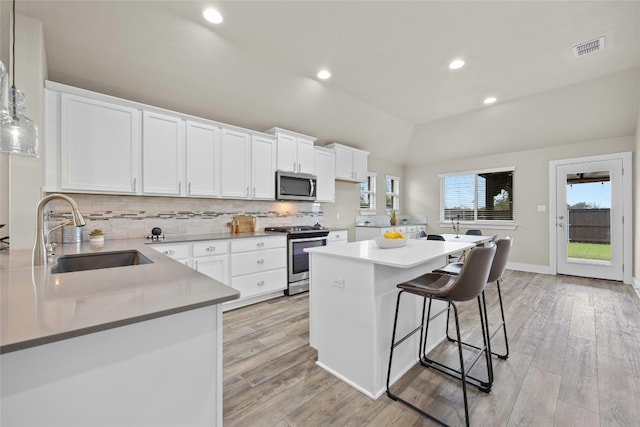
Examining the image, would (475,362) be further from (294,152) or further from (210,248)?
(294,152)

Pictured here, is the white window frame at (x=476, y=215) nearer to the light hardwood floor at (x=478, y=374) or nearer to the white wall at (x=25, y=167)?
the light hardwood floor at (x=478, y=374)

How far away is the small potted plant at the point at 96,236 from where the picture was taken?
108 inches

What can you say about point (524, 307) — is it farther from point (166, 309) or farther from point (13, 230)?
point (13, 230)

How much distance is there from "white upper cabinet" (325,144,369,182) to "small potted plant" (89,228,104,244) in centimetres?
358

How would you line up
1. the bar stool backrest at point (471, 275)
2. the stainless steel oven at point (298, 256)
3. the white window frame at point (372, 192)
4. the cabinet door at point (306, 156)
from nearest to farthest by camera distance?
the bar stool backrest at point (471, 275)
the stainless steel oven at point (298, 256)
the cabinet door at point (306, 156)
the white window frame at point (372, 192)

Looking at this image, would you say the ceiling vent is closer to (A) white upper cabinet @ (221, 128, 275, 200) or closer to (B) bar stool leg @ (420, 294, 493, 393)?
(B) bar stool leg @ (420, 294, 493, 393)

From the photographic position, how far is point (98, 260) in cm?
220

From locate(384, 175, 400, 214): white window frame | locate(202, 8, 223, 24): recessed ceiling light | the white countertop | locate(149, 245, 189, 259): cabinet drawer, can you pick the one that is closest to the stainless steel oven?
locate(149, 245, 189, 259): cabinet drawer

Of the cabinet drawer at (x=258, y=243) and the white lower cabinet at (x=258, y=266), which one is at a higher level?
the cabinet drawer at (x=258, y=243)

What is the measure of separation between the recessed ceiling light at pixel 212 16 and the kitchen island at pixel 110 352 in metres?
2.55

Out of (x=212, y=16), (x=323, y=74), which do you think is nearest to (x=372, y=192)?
(x=323, y=74)

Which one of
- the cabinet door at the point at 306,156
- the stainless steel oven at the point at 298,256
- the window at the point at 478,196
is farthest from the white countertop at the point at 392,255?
the window at the point at 478,196

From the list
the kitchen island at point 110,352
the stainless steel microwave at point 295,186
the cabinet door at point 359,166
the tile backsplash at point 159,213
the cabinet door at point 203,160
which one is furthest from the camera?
the cabinet door at point 359,166

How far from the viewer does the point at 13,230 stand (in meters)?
2.10
